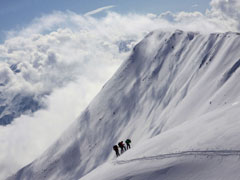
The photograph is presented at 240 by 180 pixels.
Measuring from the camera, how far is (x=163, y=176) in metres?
22.2

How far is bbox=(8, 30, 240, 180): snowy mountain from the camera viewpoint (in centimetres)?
2269

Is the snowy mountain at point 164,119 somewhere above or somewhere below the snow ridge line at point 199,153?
above

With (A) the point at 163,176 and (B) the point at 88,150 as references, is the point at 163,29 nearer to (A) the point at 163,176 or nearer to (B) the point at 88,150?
(B) the point at 88,150

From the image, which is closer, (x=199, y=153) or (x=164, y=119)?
(x=199, y=153)

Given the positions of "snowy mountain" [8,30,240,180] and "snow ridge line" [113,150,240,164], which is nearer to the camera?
"snow ridge line" [113,150,240,164]

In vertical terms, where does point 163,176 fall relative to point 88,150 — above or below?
below

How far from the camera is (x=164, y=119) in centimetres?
10700

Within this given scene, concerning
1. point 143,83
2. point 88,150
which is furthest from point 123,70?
point 88,150

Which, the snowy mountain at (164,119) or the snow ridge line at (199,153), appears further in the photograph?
the snowy mountain at (164,119)

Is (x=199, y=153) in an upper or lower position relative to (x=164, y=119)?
lower

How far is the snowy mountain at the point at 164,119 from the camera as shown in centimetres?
2269

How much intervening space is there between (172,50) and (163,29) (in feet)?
114

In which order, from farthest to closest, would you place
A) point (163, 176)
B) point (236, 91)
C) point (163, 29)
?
point (163, 29) < point (236, 91) < point (163, 176)

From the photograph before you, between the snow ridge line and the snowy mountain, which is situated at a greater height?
the snowy mountain
